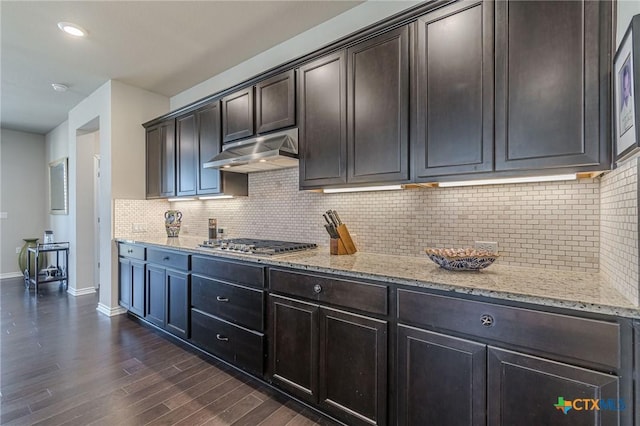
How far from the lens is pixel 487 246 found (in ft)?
6.01

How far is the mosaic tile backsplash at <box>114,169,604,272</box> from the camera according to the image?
1.59m

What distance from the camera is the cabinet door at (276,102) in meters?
2.41

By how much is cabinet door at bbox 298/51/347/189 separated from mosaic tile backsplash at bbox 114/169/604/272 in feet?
1.17

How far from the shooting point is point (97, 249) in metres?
5.03

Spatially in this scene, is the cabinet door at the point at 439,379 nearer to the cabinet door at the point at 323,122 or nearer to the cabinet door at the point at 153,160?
the cabinet door at the point at 323,122

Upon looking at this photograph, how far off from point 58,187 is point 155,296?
416 cm

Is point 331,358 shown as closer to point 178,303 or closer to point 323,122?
point 323,122

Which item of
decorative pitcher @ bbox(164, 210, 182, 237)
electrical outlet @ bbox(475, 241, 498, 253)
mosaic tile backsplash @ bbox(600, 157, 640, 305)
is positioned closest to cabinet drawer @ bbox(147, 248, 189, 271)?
decorative pitcher @ bbox(164, 210, 182, 237)

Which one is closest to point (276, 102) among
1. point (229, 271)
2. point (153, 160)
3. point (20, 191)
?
point (229, 271)

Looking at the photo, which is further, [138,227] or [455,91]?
[138,227]

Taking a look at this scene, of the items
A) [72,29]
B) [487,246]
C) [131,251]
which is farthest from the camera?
[131,251]

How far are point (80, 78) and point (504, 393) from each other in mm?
4934

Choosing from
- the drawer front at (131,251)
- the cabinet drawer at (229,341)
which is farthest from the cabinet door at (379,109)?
the drawer front at (131,251)

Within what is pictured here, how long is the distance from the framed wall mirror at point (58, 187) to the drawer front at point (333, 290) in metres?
5.24
